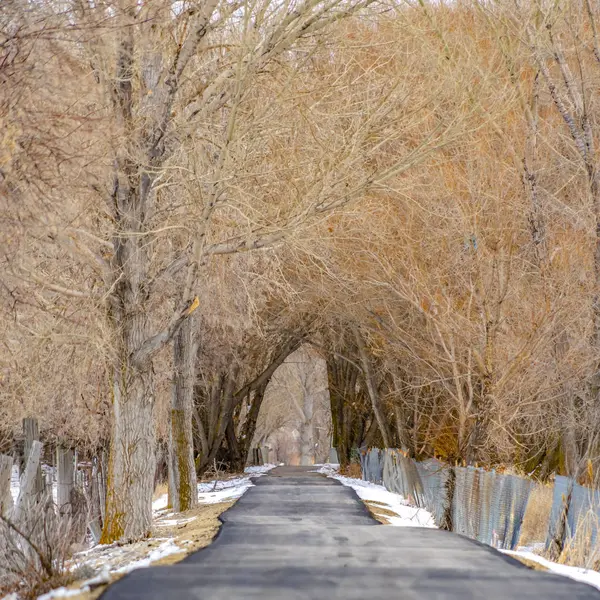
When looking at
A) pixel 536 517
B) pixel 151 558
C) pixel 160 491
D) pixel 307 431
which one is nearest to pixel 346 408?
pixel 160 491

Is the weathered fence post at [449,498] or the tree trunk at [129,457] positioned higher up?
the tree trunk at [129,457]

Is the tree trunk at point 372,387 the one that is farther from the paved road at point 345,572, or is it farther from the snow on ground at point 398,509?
the paved road at point 345,572

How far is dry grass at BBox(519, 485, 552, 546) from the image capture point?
11.5m

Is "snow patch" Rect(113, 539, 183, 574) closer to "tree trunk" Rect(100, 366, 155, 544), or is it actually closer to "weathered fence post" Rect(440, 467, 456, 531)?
"tree trunk" Rect(100, 366, 155, 544)

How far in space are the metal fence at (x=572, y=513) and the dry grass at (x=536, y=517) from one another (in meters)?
1.22

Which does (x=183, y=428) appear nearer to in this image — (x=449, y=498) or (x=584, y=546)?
(x=449, y=498)

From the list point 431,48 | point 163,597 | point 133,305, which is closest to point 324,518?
point 133,305

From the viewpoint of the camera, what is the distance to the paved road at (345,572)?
5723 millimetres

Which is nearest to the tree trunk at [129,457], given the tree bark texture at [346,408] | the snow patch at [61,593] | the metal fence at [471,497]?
the metal fence at [471,497]

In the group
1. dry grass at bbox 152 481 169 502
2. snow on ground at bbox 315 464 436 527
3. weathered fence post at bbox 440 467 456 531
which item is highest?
weathered fence post at bbox 440 467 456 531

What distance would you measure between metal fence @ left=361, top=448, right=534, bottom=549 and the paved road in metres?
1.87

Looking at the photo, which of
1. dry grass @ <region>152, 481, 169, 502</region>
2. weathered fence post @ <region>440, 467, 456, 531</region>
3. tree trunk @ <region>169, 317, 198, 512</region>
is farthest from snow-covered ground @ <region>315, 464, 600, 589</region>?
dry grass @ <region>152, 481, 169, 502</region>

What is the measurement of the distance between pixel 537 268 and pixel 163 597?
1237 cm

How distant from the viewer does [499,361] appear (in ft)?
49.6
